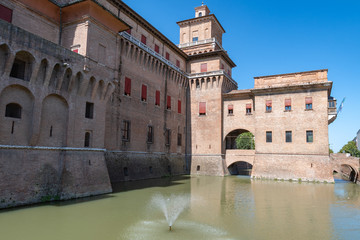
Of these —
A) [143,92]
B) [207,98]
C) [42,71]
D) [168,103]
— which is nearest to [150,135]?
[143,92]

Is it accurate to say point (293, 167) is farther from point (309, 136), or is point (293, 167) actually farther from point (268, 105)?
point (268, 105)

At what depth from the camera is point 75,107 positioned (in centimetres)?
1482

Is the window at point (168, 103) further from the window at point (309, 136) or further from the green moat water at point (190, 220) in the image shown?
the green moat water at point (190, 220)

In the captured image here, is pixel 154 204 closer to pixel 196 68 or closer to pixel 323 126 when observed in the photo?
pixel 323 126

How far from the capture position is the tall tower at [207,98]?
30.5 m

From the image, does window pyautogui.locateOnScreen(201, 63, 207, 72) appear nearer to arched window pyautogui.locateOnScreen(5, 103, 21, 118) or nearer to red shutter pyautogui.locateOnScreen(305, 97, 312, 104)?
red shutter pyautogui.locateOnScreen(305, 97, 312, 104)

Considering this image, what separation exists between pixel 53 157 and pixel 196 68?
74.1 ft

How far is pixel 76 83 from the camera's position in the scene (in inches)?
586

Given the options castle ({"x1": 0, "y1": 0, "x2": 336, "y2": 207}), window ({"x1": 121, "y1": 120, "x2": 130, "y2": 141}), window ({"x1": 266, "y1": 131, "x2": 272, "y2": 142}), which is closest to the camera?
castle ({"x1": 0, "y1": 0, "x2": 336, "y2": 207})

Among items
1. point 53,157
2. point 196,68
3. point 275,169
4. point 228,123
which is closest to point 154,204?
point 53,157

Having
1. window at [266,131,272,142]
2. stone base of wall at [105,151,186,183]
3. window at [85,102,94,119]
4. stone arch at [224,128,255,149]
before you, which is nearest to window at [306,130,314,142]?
window at [266,131,272,142]

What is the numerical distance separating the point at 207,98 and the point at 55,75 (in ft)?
66.5

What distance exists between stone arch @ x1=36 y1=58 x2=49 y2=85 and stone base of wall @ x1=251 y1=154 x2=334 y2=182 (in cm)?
2117

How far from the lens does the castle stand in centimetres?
1259
